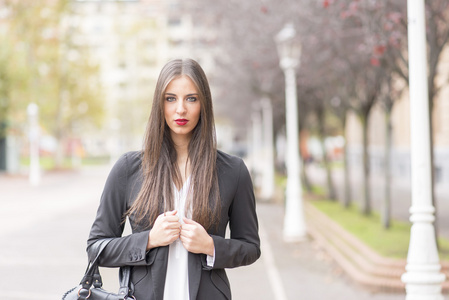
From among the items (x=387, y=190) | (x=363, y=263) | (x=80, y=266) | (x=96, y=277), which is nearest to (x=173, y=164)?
(x=96, y=277)

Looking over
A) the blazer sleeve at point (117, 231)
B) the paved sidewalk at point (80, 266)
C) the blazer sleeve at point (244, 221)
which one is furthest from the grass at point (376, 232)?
the blazer sleeve at point (117, 231)

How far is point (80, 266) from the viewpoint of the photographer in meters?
10.2

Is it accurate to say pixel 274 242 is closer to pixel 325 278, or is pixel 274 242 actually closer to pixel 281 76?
pixel 325 278

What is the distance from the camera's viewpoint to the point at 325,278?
9383 millimetres

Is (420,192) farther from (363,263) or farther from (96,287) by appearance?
(363,263)

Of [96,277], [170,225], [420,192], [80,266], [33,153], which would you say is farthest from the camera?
[33,153]

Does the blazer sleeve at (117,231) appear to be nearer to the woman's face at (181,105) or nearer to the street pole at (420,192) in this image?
the woman's face at (181,105)

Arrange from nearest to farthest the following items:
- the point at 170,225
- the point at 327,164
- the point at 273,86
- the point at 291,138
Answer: the point at 170,225
the point at 291,138
the point at 327,164
the point at 273,86

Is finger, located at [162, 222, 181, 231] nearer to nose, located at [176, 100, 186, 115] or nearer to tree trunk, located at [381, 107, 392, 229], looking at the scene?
nose, located at [176, 100, 186, 115]

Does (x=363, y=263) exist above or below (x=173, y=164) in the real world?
below

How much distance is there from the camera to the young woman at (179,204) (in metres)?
2.53

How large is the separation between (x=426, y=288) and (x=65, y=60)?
4638 centimetres

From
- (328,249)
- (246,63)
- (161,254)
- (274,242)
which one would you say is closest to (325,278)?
(328,249)

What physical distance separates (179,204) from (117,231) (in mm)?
281
